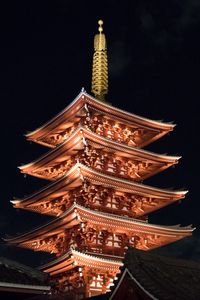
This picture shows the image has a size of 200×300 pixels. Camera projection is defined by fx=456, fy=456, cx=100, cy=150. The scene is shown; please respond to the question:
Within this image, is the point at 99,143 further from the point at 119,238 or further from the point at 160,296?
the point at 160,296

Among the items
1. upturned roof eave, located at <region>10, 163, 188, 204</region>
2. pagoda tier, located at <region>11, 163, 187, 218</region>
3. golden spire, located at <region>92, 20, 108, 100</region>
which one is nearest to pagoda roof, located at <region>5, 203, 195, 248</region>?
pagoda tier, located at <region>11, 163, 187, 218</region>

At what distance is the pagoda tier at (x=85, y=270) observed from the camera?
26.9 metres

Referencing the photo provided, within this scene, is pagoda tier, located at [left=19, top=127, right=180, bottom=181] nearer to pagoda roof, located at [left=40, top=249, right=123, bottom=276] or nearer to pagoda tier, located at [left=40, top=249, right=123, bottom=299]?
pagoda roof, located at [left=40, top=249, right=123, bottom=276]

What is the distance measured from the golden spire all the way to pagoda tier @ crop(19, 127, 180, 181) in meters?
6.25

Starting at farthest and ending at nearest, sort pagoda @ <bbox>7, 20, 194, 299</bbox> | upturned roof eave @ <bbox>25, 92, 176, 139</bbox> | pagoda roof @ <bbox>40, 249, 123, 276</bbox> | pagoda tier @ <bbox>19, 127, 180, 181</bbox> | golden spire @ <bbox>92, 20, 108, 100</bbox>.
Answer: golden spire @ <bbox>92, 20, 108, 100</bbox>, upturned roof eave @ <bbox>25, 92, 176, 139</bbox>, pagoda tier @ <bbox>19, 127, 180, 181</bbox>, pagoda @ <bbox>7, 20, 194, 299</bbox>, pagoda roof @ <bbox>40, 249, 123, 276</bbox>

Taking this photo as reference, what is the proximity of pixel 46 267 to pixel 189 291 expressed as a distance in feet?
66.3

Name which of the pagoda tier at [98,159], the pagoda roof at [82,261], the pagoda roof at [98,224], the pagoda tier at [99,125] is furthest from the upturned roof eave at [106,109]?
the pagoda roof at [82,261]

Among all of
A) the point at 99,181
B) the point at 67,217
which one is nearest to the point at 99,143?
the point at 99,181

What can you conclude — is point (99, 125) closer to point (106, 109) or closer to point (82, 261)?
point (106, 109)

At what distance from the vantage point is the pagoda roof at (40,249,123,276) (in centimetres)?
2658

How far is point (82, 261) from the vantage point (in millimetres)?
26828

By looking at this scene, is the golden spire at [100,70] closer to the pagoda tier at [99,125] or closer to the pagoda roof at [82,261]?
the pagoda tier at [99,125]

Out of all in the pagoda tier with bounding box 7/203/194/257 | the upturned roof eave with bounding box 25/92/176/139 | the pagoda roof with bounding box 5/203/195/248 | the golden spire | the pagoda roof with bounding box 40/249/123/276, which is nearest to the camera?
the pagoda roof with bounding box 40/249/123/276

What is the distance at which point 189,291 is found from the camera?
983 cm
